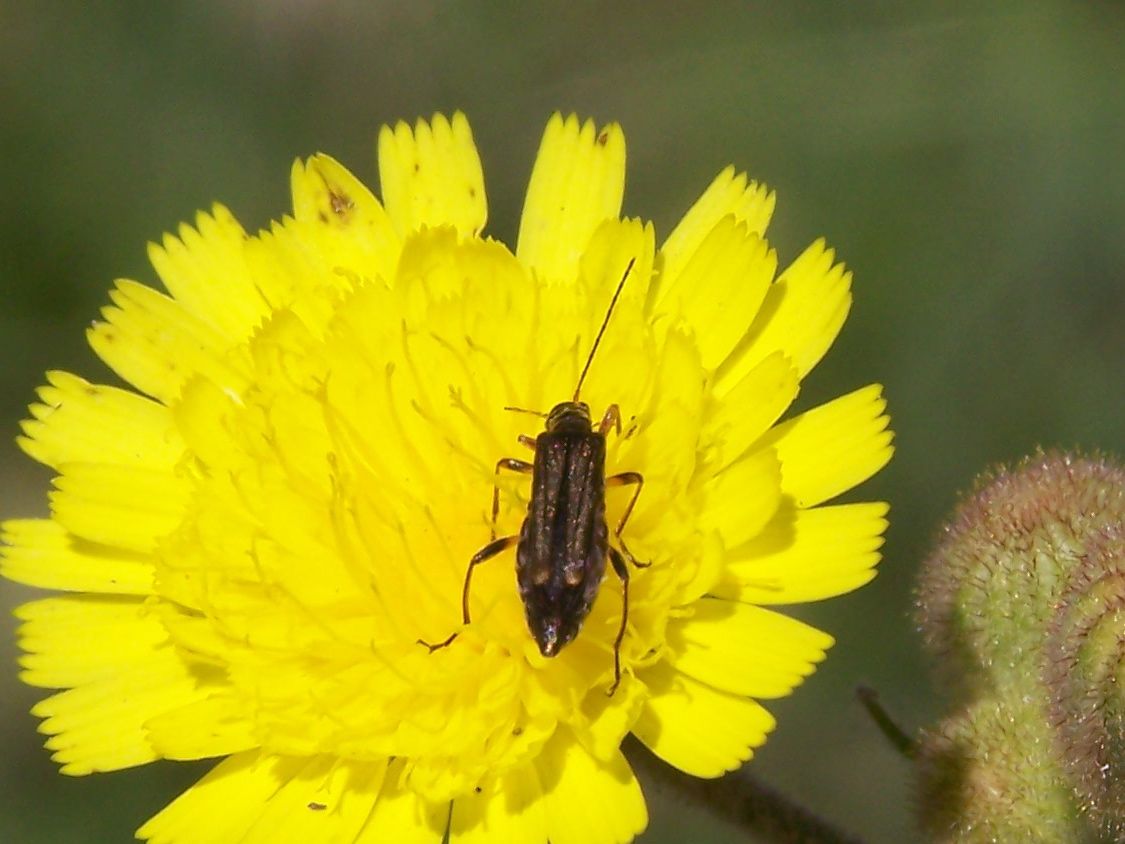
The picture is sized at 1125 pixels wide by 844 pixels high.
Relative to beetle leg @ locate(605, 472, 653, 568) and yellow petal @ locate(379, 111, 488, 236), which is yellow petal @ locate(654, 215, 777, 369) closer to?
beetle leg @ locate(605, 472, 653, 568)

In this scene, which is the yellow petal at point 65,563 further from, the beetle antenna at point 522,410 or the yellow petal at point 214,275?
the beetle antenna at point 522,410

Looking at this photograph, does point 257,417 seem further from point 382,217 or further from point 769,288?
point 769,288

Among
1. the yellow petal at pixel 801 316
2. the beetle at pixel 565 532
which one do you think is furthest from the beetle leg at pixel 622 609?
the yellow petal at pixel 801 316

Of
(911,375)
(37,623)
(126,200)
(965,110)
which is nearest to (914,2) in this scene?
(965,110)

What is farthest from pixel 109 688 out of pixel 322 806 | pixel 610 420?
pixel 610 420

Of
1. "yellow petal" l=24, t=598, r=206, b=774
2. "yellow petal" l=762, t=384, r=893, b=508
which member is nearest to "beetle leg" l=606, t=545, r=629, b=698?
"yellow petal" l=762, t=384, r=893, b=508

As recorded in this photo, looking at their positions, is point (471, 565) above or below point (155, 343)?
below

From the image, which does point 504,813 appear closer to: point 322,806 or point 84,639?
point 322,806
